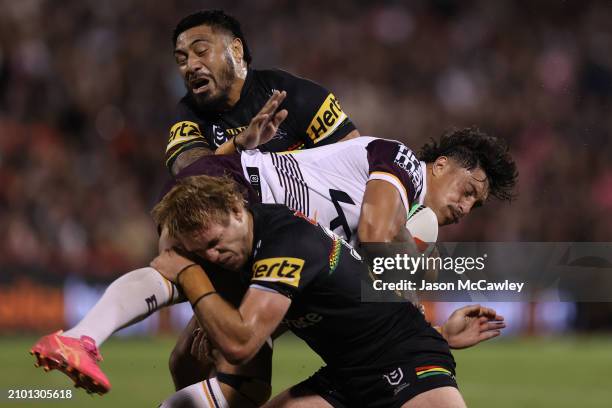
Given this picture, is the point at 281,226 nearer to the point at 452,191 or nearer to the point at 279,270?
the point at 279,270

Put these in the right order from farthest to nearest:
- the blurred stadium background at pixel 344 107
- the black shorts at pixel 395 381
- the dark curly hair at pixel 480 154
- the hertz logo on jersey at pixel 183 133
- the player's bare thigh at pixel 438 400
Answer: the blurred stadium background at pixel 344 107 < the hertz logo on jersey at pixel 183 133 < the dark curly hair at pixel 480 154 < the black shorts at pixel 395 381 < the player's bare thigh at pixel 438 400

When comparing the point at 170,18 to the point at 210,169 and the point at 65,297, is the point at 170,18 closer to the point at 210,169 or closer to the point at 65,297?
the point at 65,297

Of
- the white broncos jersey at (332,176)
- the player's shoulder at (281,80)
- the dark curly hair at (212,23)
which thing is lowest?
the white broncos jersey at (332,176)

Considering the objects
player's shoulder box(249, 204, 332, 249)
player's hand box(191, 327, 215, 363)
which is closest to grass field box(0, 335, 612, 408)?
player's hand box(191, 327, 215, 363)

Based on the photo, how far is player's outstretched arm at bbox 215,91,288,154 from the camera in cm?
612

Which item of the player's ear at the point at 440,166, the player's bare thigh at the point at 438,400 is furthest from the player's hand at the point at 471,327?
the player's ear at the point at 440,166

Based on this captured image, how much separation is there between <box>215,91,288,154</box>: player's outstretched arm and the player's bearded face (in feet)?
3.21

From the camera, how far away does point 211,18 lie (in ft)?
22.6

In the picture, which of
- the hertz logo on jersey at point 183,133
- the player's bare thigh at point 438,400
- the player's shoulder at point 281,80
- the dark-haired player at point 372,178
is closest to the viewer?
the player's bare thigh at point 438,400

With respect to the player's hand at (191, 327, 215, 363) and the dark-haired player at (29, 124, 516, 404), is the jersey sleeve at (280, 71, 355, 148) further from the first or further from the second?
the player's hand at (191, 327, 215, 363)

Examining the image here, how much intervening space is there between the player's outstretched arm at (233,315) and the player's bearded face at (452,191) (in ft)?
5.05

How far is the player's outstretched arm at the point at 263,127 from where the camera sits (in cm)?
612

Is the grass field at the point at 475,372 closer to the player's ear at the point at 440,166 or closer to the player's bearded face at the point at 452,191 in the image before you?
the player's bearded face at the point at 452,191

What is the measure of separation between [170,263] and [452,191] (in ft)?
6.14
